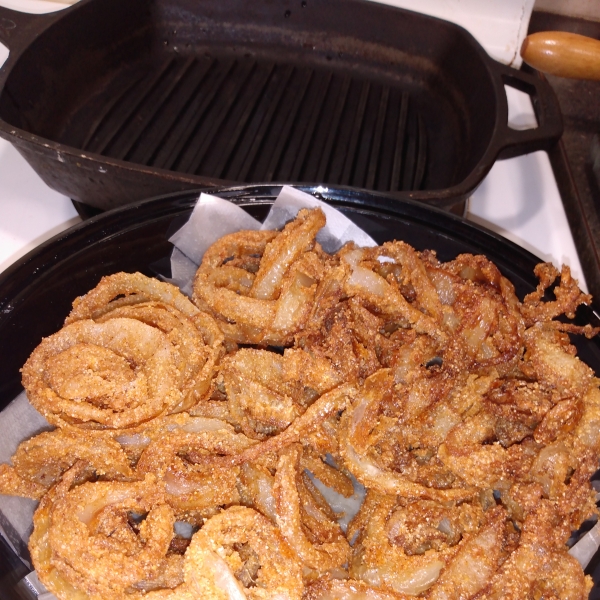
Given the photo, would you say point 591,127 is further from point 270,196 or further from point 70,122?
point 70,122

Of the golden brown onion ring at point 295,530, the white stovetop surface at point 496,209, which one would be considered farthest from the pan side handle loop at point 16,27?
the golden brown onion ring at point 295,530

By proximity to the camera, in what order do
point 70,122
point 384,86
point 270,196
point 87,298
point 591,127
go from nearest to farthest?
point 87,298 → point 270,196 → point 70,122 → point 384,86 → point 591,127

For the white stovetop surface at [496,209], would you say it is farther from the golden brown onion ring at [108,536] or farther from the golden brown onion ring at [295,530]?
the golden brown onion ring at [295,530]

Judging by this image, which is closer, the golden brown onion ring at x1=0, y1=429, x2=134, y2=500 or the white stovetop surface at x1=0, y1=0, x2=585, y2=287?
the golden brown onion ring at x1=0, y1=429, x2=134, y2=500

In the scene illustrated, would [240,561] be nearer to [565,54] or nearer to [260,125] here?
[260,125]

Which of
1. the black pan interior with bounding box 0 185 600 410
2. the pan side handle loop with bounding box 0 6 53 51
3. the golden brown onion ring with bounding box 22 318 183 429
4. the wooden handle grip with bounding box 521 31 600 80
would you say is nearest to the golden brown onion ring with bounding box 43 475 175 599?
the golden brown onion ring with bounding box 22 318 183 429

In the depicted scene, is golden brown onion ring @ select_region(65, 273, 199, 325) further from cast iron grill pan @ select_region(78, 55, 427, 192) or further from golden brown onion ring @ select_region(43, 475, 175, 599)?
cast iron grill pan @ select_region(78, 55, 427, 192)

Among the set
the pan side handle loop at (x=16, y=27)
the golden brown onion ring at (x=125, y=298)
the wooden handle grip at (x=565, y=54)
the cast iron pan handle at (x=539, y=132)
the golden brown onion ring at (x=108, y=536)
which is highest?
the pan side handle loop at (x=16, y=27)

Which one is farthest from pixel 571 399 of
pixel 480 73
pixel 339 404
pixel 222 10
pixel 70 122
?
pixel 222 10
